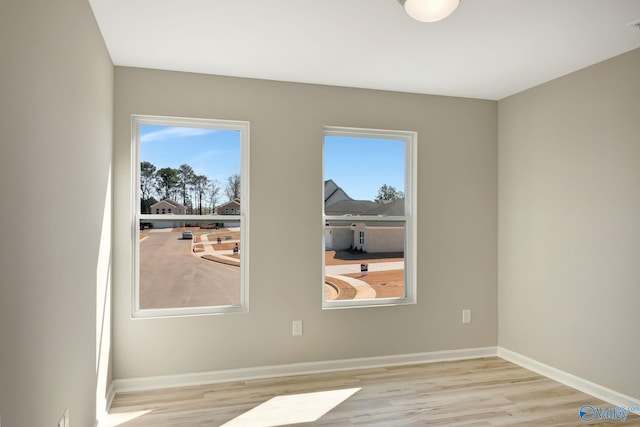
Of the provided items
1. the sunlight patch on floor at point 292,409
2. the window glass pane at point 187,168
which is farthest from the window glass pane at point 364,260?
the window glass pane at point 187,168

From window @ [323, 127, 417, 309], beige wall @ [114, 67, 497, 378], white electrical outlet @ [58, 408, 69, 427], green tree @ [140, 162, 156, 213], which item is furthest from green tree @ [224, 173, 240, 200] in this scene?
white electrical outlet @ [58, 408, 69, 427]

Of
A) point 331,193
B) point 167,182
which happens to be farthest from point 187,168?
point 331,193

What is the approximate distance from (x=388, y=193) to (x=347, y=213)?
457mm

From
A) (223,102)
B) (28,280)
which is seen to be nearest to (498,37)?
(223,102)

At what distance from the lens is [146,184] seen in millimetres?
3602

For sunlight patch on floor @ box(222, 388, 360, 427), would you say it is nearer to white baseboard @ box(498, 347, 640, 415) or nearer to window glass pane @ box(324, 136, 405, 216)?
window glass pane @ box(324, 136, 405, 216)

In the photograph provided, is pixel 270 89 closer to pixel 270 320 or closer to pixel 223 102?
pixel 223 102

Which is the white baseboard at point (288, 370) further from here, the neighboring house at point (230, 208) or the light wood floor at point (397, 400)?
the neighboring house at point (230, 208)

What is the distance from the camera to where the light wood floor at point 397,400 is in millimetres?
2936

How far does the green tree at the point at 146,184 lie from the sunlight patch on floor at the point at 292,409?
1780 millimetres

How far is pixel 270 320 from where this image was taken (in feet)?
12.3

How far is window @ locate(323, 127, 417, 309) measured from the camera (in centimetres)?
404

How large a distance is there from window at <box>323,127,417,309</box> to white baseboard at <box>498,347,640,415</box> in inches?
42.6

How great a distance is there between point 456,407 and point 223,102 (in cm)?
295
